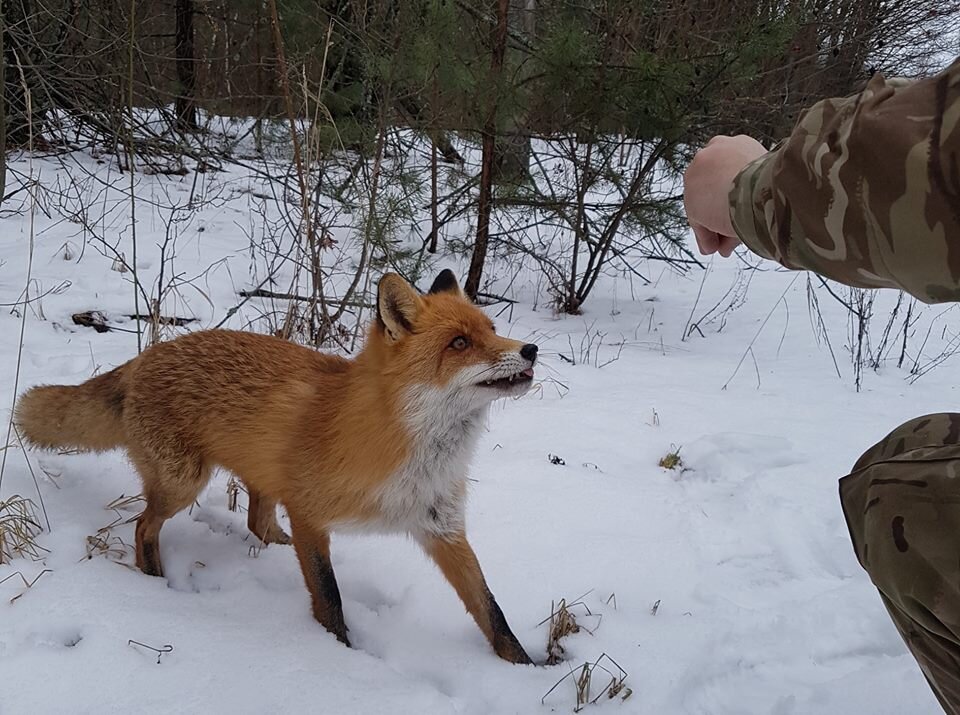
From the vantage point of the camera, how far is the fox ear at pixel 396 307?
224cm

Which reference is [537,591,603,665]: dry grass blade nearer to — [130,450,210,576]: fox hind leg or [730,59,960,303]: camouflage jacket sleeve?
[130,450,210,576]: fox hind leg

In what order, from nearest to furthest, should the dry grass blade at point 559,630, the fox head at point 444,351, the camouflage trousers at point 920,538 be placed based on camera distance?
1. the camouflage trousers at point 920,538
2. the fox head at point 444,351
3. the dry grass blade at point 559,630

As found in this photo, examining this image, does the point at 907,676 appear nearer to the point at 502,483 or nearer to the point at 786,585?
the point at 786,585

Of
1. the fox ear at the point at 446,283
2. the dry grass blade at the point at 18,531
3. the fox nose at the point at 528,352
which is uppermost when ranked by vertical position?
the fox ear at the point at 446,283

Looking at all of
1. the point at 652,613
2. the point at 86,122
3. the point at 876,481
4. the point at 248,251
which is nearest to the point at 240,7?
the point at 86,122

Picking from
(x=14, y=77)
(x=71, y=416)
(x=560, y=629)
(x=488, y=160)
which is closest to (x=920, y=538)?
(x=560, y=629)

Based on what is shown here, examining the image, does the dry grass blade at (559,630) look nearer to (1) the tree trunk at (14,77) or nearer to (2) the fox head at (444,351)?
(2) the fox head at (444,351)

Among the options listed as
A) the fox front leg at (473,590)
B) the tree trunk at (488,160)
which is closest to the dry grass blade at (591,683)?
the fox front leg at (473,590)

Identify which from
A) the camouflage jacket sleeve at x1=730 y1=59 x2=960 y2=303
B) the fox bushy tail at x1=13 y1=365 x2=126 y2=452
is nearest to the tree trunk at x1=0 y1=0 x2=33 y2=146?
the fox bushy tail at x1=13 y1=365 x2=126 y2=452

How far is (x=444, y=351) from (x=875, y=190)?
1.48 m

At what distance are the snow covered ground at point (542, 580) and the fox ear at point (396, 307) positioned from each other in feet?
3.25

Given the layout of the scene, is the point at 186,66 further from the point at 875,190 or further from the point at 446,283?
the point at 875,190

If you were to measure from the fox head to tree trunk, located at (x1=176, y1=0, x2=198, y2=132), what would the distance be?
7394mm

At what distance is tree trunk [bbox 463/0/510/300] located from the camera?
514 centimetres
